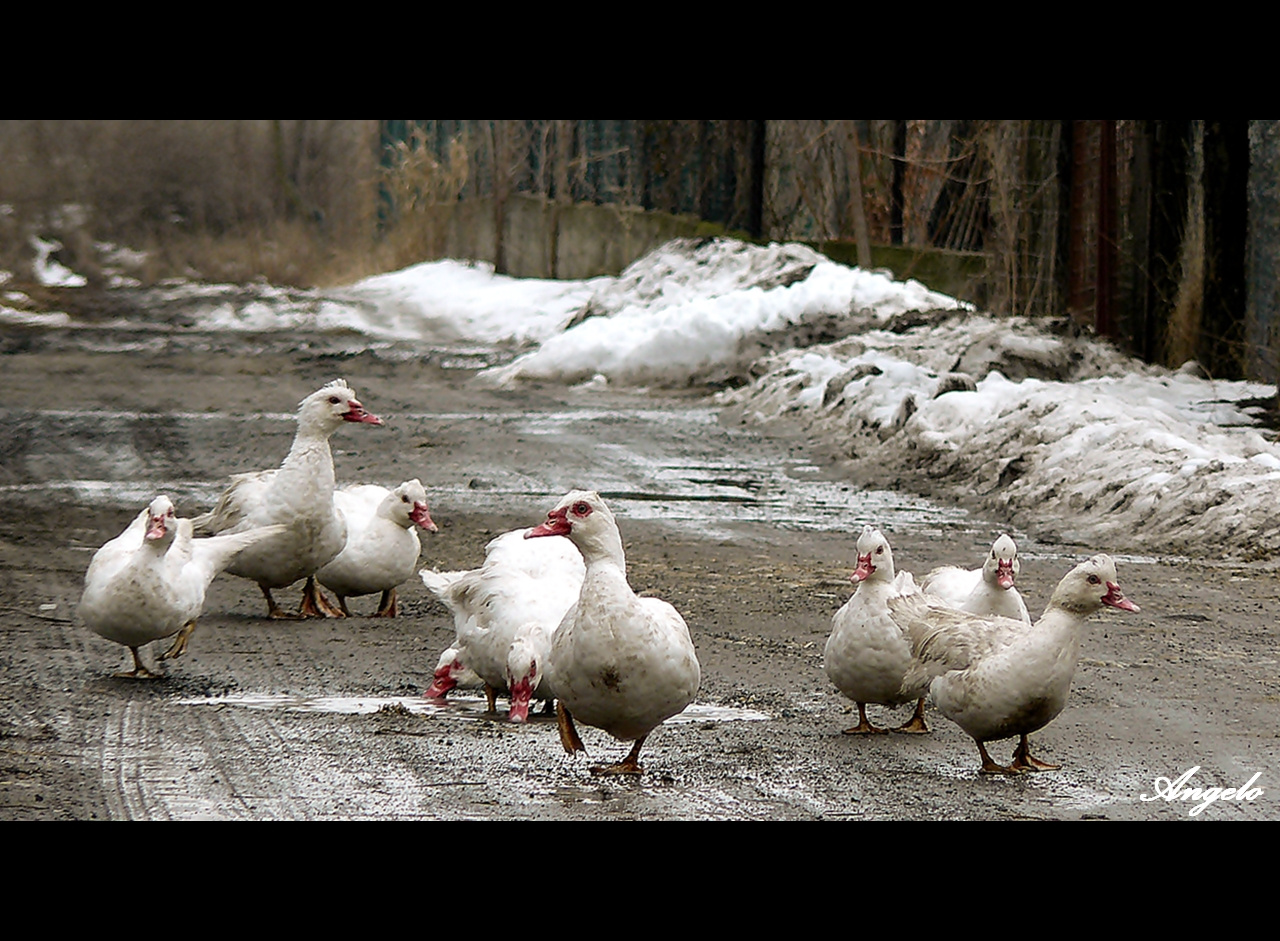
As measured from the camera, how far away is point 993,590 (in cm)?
566

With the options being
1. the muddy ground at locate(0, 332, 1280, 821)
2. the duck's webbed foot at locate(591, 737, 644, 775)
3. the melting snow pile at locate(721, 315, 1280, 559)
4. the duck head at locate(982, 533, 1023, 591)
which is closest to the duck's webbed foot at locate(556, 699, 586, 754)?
the muddy ground at locate(0, 332, 1280, 821)

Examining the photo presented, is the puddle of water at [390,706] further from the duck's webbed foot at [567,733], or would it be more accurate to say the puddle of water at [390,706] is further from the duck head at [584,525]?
the duck head at [584,525]

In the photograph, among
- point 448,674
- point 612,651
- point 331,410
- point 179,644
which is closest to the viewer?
point 612,651

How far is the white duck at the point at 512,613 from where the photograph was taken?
5270mm

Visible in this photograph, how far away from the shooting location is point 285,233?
3625cm

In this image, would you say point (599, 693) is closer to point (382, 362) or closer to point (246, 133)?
point (382, 362)

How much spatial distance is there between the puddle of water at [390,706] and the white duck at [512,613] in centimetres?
11

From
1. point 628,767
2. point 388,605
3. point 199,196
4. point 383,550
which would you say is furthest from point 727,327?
point 199,196

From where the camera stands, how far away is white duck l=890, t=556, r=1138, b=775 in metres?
4.61

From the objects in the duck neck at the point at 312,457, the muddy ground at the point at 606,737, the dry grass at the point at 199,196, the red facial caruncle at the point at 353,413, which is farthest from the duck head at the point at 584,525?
the dry grass at the point at 199,196

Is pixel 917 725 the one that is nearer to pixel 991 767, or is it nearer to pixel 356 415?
pixel 991 767

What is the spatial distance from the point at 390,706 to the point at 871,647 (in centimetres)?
172

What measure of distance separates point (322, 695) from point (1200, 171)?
10117 millimetres
